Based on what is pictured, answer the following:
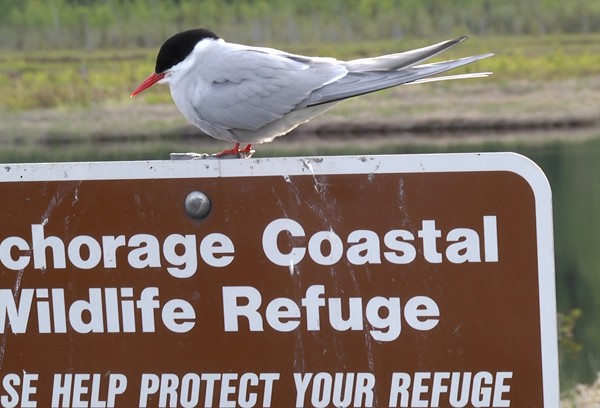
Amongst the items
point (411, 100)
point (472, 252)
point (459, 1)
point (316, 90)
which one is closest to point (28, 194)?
point (472, 252)

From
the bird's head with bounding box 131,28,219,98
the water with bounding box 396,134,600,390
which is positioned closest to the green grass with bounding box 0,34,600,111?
the water with bounding box 396,134,600,390

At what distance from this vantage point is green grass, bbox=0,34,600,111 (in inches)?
584

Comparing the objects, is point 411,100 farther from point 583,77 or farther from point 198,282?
point 198,282

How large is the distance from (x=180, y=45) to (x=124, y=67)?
1244 cm

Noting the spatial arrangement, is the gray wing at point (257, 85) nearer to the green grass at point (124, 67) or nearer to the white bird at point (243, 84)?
the white bird at point (243, 84)

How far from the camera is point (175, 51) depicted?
3.16 metres

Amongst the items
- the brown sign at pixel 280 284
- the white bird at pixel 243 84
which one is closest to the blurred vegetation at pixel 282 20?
the white bird at pixel 243 84

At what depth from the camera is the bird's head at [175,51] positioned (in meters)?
3.12

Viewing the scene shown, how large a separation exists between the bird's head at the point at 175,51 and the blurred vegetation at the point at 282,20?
12556 millimetres

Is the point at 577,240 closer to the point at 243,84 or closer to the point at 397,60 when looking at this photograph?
the point at 243,84

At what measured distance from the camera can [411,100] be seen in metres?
14.6

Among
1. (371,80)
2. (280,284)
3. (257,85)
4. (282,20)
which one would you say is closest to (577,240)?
(257,85)

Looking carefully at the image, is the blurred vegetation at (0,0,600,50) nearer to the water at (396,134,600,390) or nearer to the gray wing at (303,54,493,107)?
the water at (396,134,600,390)

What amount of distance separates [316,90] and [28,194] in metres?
1.31
